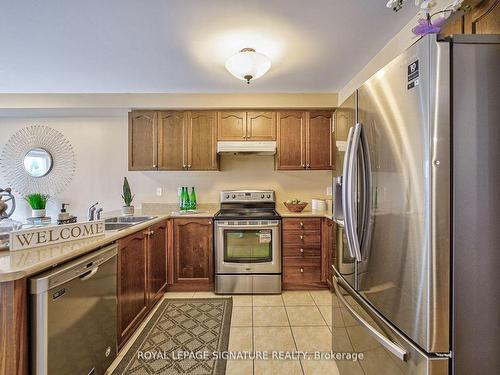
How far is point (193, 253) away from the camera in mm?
3021

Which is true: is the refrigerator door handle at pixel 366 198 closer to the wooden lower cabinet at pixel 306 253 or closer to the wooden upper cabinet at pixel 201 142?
the wooden lower cabinet at pixel 306 253

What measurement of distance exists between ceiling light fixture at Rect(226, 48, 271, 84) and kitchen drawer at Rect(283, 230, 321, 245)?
5.81ft

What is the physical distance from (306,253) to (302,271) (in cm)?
22

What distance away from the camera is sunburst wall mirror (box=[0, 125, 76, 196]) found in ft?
11.8

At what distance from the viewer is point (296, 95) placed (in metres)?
3.31

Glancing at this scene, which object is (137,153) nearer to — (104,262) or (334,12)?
(104,262)

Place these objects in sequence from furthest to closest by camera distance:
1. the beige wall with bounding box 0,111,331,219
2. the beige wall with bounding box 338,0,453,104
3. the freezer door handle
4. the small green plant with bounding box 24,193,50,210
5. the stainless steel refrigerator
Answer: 1. the beige wall with bounding box 0,111,331,219
2. the small green plant with bounding box 24,193,50,210
3. the beige wall with bounding box 338,0,453,104
4. the freezer door handle
5. the stainless steel refrigerator

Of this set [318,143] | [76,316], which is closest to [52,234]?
[76,316]

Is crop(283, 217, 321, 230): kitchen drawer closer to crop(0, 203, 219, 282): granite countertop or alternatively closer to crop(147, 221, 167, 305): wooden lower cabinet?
crop(147, 221, 167, 305): wooden lower cabinet

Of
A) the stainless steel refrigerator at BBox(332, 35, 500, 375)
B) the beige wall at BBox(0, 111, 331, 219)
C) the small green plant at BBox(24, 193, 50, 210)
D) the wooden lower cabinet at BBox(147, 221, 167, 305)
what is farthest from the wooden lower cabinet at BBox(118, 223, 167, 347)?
the small green plant at BBox(24, 193, 50, 210)

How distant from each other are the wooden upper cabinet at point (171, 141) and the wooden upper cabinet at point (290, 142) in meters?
1.23

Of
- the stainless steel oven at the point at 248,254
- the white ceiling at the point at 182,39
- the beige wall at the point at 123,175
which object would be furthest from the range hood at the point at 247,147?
the stainless steel oven at the point at 248,254

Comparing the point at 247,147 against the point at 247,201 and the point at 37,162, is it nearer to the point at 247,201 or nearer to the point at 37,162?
the point at 247,201

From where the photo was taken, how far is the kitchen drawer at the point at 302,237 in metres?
3.02
